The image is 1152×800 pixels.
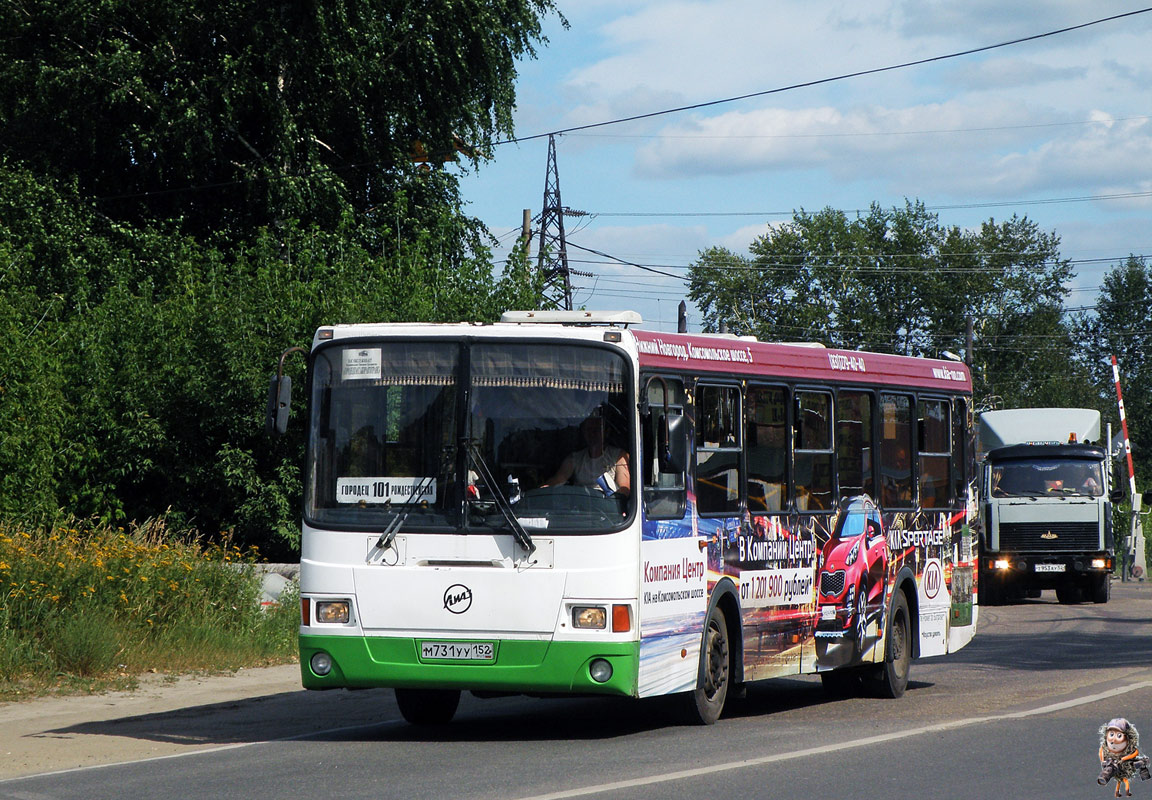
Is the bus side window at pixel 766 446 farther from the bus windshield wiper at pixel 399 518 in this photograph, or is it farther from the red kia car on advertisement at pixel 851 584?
the bus windshield wiper at pixel 399 518

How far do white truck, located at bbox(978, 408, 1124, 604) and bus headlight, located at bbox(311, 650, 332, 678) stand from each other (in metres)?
22.1

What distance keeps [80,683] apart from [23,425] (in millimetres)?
6509

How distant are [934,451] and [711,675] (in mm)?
4586

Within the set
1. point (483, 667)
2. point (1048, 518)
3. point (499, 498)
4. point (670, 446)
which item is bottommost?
point (483, 667)

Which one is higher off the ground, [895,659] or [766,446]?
[766,446]

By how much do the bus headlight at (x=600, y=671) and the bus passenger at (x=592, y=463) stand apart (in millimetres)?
1148

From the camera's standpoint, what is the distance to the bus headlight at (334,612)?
35.0ft

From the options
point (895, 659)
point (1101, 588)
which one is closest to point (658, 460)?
point (895, 659)

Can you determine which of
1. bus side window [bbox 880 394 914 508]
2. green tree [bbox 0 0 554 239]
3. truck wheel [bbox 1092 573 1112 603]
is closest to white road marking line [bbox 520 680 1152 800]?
bus side window [bbox 880 394 914 508]

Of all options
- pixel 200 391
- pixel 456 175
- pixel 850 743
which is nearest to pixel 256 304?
pixel 200 391

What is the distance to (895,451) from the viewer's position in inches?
569

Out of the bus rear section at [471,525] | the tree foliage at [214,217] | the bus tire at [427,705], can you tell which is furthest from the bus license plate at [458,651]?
the tree foliage at [214,217]

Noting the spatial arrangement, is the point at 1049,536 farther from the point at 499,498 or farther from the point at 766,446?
the point at 499,498

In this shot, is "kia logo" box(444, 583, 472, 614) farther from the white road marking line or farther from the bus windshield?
the white road marking line
